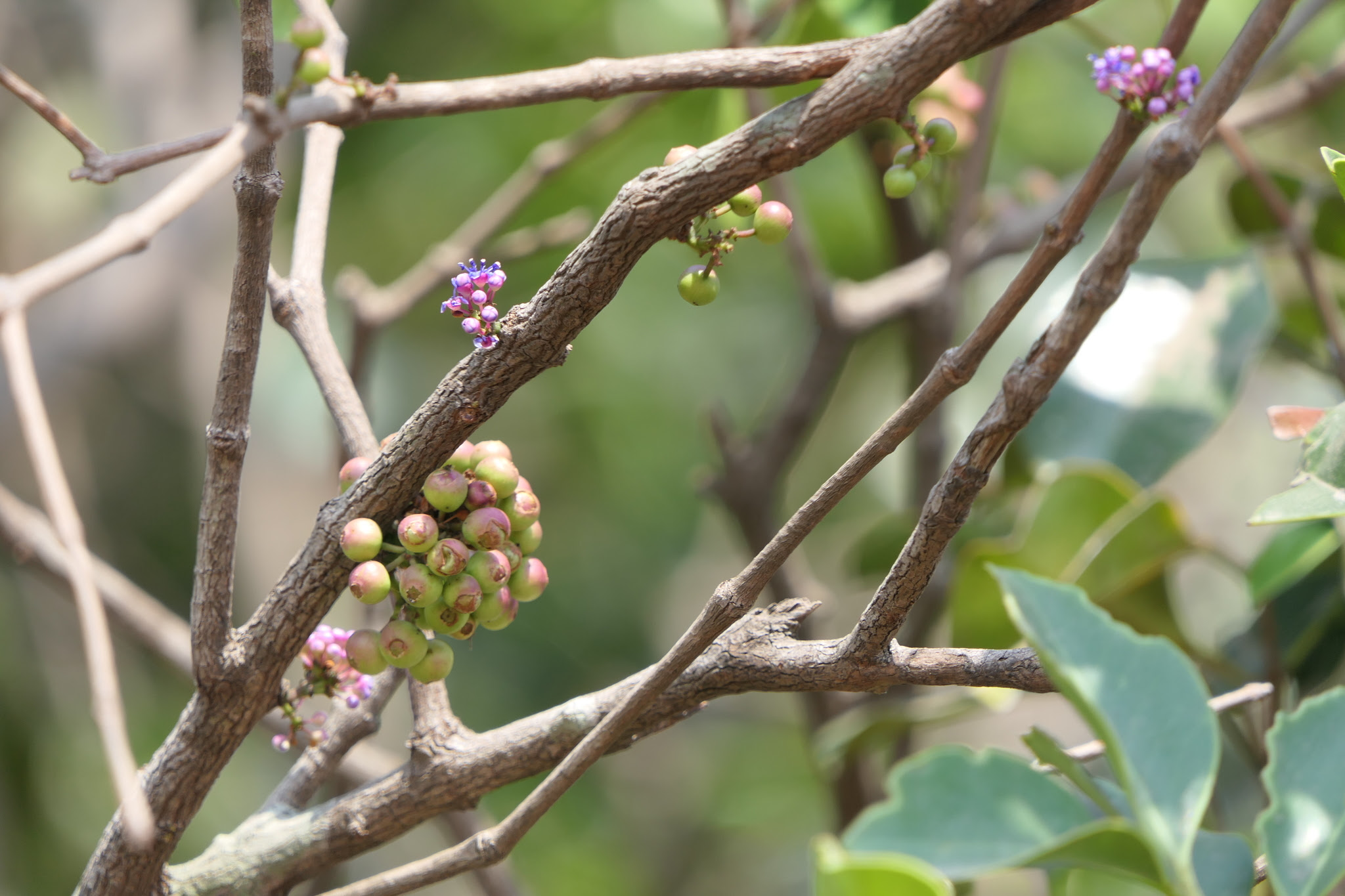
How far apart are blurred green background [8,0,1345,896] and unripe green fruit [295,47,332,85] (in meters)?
1.43

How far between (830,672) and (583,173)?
240cm

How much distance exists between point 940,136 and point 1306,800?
357mm

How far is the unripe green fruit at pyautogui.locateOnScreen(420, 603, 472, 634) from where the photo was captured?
62cm

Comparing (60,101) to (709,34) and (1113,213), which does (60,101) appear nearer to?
(709,34)

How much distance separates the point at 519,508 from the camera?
636 mm

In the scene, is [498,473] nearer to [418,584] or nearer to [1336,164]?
[418,584]

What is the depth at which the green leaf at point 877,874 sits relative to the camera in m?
0.36

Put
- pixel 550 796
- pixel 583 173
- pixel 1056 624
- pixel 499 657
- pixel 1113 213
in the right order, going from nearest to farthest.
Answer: pixel 1056 624, pixel 550 796, pixel 1113 213, pixel 583 173, pixel 499 657

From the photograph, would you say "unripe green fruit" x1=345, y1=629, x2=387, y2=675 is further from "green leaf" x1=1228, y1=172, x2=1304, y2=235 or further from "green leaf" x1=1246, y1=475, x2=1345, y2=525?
"green leaf" x1=1228, y1=172, x2=1304, y2=235

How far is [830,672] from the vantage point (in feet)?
1.97

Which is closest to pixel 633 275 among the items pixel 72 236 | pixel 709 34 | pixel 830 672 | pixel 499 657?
pixel 709 34

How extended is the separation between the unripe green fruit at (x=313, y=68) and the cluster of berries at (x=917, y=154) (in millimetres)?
284

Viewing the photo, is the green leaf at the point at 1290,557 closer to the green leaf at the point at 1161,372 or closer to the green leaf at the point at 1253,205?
the green leaf at the point at 1161,372

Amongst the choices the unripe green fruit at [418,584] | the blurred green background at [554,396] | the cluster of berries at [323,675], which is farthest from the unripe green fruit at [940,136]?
the blurred green background at [554,396]
